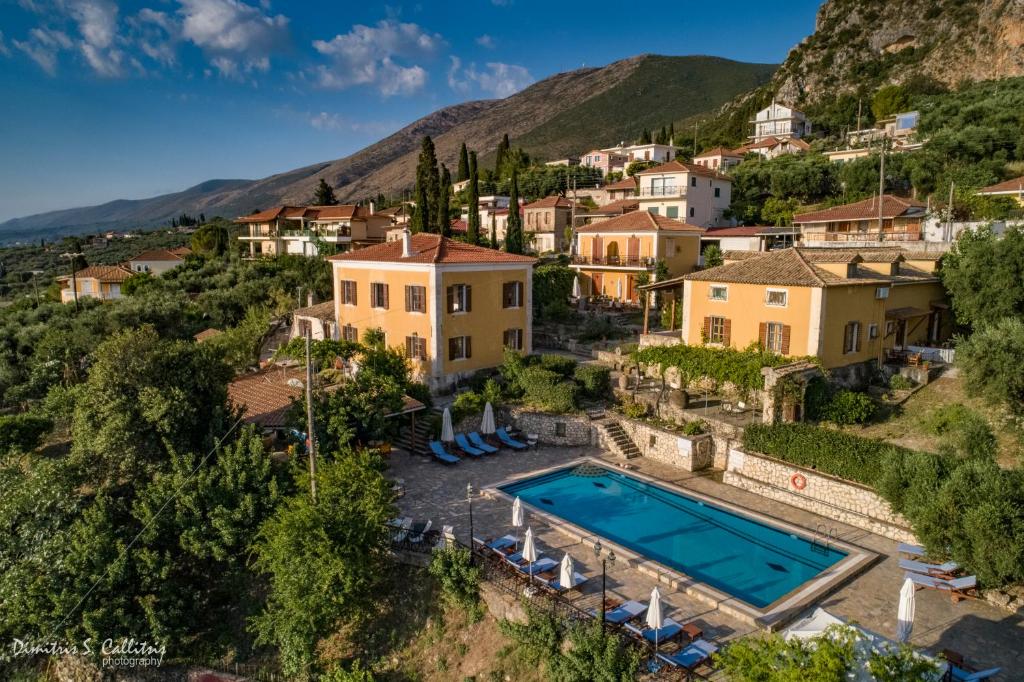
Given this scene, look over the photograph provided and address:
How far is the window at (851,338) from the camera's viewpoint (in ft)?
82.9

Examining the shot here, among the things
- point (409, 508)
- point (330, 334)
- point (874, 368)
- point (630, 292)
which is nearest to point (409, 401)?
point (409, 508)

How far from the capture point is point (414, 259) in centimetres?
2853

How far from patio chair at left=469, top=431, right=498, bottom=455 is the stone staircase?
4052 mm

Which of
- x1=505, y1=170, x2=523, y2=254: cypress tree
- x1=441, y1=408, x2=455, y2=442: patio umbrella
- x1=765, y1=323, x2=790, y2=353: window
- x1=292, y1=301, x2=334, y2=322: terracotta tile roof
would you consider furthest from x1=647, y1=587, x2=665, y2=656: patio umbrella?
x1=505, y1=170, x2=523, y2=254: cypress tree

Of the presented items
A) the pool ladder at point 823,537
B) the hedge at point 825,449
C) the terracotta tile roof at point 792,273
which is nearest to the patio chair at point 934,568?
the pool ladder at point 823,537

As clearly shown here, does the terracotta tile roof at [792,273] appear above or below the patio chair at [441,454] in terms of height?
above

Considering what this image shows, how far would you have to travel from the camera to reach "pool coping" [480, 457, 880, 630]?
537 inches

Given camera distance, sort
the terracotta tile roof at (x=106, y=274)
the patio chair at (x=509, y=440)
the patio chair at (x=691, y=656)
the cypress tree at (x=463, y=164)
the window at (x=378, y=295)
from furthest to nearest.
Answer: the cypress tree at (x=463, y=164)
the terracotta tile roof at (x=106, y=274)
the window at (x=378, y=295)
the patio chair at (x=509, y=440)
the patio chair at (x=691, y=656)

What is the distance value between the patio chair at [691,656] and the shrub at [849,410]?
1293 centimetres

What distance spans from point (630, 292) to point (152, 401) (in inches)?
1272

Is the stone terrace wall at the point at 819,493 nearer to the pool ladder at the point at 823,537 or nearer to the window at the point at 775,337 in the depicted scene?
the pool ladder at the point at 823,537

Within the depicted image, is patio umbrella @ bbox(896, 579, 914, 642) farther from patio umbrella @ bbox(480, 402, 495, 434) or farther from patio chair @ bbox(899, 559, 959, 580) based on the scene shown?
patio umbrella @ bbox(480, 402, 495, 434)

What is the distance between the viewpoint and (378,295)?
30641 millimetres

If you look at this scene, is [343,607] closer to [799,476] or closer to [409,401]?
[409,401]
